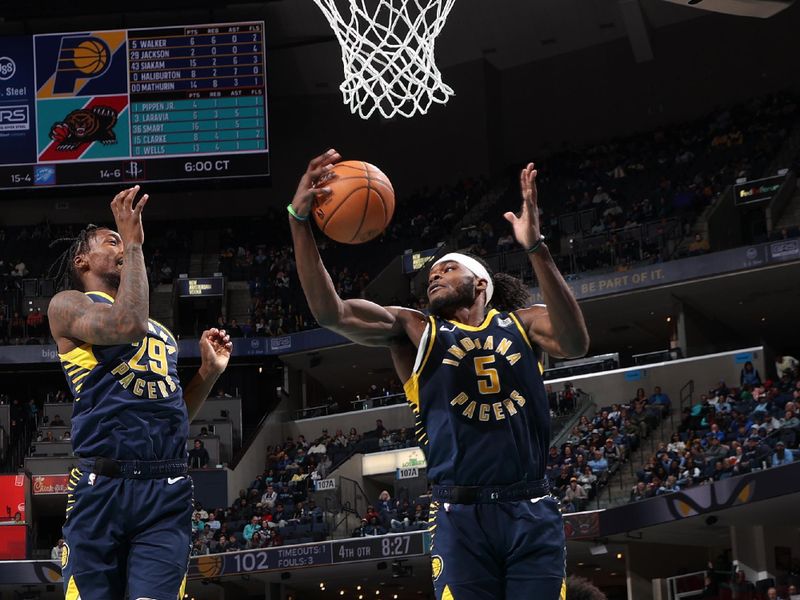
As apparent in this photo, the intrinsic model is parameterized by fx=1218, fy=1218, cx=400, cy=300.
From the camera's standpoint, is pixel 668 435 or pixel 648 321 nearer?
pixel 668 435

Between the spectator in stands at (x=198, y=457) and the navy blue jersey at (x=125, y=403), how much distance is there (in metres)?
22.9

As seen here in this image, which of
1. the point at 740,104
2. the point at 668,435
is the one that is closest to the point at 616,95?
the point at 740,104

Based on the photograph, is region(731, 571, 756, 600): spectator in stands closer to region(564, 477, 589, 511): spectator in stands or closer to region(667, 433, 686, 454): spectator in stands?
region(667, 433, 686, 454): spectator in stands

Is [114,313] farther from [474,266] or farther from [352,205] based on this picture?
[474,266]

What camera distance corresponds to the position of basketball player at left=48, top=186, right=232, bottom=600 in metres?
5.35

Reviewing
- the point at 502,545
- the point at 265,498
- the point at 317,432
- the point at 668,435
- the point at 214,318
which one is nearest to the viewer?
the point at 502,545

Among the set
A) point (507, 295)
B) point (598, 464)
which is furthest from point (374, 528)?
point (507, 295)

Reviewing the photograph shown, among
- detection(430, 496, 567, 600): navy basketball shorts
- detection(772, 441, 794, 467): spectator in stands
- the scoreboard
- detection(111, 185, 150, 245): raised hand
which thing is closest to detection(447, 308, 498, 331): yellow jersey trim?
detection(430, 496, 567, 600): navy basketball shorts

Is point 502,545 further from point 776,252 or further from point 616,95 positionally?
point 616,95

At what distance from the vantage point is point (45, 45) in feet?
96.5

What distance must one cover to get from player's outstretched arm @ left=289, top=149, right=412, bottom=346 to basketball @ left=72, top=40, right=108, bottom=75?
2503 centimetres

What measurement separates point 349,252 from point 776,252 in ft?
44.1

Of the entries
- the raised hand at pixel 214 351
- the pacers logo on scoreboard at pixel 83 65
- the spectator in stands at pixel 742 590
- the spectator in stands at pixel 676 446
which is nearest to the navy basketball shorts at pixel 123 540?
the raised hand at pixel 214 351

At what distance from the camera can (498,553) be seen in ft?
17.2
